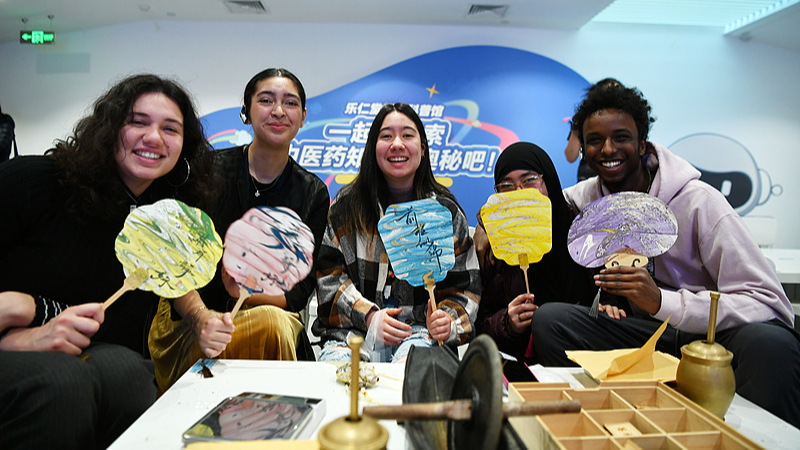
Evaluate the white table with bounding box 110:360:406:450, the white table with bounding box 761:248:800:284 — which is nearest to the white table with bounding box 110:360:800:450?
the white table with bounding box 110:360:406:450

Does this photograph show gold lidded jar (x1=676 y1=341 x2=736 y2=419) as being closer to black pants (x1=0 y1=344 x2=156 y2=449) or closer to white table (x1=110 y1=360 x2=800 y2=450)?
white table (x1=110 y1=360 x2=800 y2=450)

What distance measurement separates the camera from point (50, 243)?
4.06ft

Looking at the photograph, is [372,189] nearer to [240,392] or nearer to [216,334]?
[216,334]

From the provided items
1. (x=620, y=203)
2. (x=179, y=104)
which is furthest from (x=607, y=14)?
(x=179, y=104)

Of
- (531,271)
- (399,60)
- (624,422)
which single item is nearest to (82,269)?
(624,422)

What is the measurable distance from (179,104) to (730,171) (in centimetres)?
547

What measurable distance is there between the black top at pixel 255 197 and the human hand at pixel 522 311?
884mm

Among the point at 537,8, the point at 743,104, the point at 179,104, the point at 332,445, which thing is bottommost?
the point at 332,445

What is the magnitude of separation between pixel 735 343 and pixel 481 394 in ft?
4.23

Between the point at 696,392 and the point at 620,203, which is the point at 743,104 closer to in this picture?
the point at 620,203

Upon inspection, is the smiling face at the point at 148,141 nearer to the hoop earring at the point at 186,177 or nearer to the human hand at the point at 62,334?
the hoop earring at the point at 186,177

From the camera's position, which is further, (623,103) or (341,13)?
(341,13)

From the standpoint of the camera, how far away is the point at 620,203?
4.87 ft

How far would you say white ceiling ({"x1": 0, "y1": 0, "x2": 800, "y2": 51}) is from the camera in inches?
156
